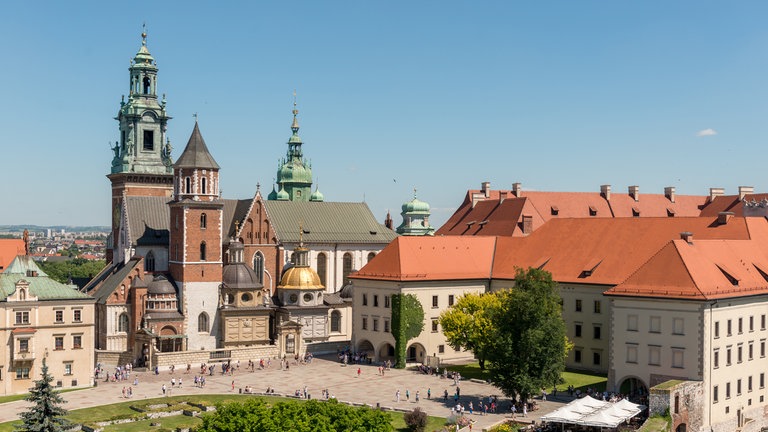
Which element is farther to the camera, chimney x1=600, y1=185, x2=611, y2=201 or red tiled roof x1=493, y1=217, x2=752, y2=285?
chimney x1=600, y1=185, x2=611, y2=201

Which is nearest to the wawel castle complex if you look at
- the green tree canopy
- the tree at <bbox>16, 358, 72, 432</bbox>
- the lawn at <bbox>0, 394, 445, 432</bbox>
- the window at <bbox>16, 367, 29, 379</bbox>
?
the window at <bbox>16, 367, 29, 379</bbox>

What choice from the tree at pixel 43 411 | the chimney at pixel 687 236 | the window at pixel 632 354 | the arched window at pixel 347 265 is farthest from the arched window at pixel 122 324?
the chimney at pixel 687 236

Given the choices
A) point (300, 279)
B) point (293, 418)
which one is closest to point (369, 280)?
point (300, 279)

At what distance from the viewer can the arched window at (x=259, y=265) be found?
103812 mm

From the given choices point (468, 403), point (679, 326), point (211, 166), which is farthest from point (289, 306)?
point (679, 326)

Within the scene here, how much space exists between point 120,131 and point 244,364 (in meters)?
40.4

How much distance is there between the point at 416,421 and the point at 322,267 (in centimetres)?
5071

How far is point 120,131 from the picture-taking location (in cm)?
11531

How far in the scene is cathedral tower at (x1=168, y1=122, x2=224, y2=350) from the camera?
308 ft

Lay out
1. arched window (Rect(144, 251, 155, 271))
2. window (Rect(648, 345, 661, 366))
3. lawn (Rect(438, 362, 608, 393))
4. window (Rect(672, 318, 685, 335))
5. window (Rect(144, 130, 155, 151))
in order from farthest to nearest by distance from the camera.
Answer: window (Rect(144, 130, 155, 151)) < arched window (Rect(144, 251, 155, 271)) < lawn (Rect(438, 362, 608, 393)) < window (Rect(648, 345, 661, 366)) < window (Rect(672, 318, 685, 335))

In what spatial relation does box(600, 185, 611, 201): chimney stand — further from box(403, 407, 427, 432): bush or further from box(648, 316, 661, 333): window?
box(403, 407, 427, 432): bush

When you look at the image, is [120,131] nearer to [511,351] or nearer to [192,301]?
[192,301]

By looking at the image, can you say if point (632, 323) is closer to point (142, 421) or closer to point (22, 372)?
point (142, 421)

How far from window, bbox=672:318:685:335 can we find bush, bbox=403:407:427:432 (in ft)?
63.1
